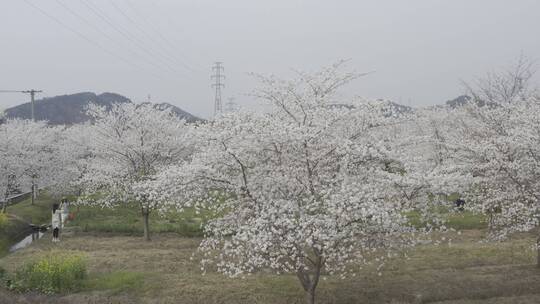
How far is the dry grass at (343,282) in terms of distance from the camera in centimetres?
1366

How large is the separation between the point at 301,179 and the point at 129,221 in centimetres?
1833

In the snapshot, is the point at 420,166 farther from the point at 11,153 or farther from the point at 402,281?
the point at 11,153

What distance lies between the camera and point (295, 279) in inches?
614

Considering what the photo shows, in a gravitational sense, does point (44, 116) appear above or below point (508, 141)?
above

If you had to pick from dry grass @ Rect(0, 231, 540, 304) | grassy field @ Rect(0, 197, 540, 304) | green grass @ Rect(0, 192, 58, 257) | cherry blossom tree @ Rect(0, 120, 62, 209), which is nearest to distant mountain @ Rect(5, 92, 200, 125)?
cherry blossom tree @ Rect(0, 120, 62, 209)

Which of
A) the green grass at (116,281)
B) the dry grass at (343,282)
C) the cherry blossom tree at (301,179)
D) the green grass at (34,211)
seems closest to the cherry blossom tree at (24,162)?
the green grass at (34,211)

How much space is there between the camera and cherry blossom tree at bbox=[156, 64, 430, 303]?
406 inches

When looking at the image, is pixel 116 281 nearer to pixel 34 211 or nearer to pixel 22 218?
pixel 22 218

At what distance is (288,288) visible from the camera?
14.4 m

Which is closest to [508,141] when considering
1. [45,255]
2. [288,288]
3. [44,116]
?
[288,288]

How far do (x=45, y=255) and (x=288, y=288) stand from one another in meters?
10.4

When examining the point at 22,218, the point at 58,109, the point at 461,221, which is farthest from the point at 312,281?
the point at 58,109

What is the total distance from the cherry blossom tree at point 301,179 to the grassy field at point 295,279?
2.31 meters

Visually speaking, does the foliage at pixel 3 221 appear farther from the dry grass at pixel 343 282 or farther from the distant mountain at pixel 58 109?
the distant mountain at pixel 58 109
